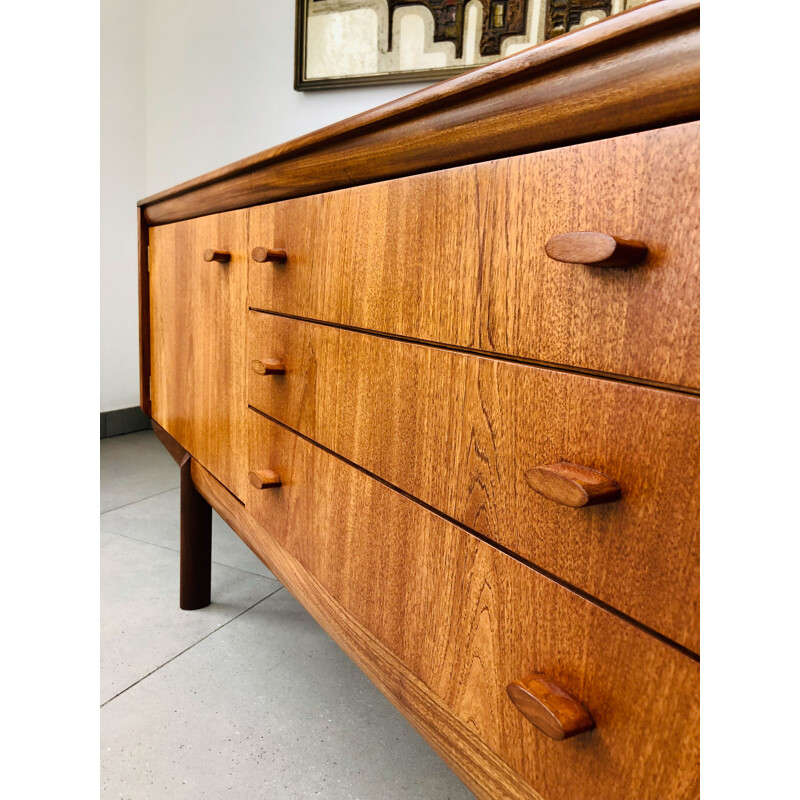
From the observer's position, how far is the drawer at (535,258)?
344mm

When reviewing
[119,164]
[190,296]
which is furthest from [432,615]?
[119,164]

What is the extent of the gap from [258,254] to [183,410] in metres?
0.53

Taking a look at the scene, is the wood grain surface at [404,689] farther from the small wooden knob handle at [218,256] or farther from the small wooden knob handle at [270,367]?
the small wooden knob handle at [218,256]

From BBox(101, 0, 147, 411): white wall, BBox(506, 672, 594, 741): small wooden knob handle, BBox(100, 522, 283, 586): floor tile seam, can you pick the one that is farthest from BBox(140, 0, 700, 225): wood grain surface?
BBox(101, 0, 147, 411): white wall

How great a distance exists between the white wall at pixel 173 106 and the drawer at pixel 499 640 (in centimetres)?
157

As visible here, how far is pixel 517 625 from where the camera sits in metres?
0.47

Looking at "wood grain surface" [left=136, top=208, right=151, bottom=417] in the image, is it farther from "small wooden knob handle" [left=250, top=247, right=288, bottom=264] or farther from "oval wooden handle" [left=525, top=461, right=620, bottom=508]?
"oval wooden handle" [left=525, top=461, right=620, bottom=508]

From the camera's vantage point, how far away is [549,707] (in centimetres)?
41

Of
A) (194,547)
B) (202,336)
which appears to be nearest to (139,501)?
(194,547)

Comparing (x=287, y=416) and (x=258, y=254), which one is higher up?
(x=258, y=254)

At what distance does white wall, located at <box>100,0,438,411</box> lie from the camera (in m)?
2.05

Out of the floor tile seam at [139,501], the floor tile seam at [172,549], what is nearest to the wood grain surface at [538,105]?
the floor tile seam at [172,549]
